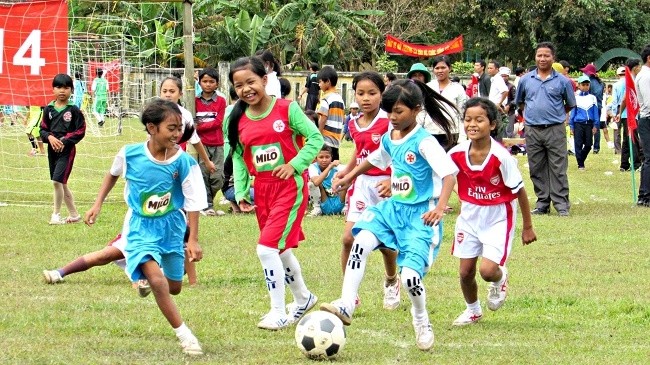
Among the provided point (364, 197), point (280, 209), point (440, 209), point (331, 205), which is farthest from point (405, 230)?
point (331, 205)

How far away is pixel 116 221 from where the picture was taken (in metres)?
13.2

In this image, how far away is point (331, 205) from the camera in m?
14.7

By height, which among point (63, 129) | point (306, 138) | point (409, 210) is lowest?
point (409, 210)

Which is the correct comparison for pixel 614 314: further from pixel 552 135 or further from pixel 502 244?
pixel 552 135

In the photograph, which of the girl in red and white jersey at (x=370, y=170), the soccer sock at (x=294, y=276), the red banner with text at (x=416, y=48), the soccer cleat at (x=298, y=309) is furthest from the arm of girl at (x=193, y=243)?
the red banner with text at (x=416, y=48)

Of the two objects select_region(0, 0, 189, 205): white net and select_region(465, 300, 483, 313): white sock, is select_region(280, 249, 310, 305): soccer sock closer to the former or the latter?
select_region(465, 300, 483, 313): white sock

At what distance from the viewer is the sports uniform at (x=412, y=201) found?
672 cm

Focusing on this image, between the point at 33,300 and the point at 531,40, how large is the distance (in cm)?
3770

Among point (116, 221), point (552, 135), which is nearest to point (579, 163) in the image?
point (552, 135)

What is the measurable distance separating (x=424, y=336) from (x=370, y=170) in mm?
1881

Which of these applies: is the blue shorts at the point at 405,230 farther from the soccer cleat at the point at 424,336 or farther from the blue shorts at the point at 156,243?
the blue shorts at the point at 156,243

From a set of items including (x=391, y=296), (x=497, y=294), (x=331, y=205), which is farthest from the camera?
(x=331, y=205)

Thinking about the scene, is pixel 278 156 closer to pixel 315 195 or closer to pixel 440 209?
pixel 440 209

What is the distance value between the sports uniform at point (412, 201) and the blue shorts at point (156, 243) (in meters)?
1.09
